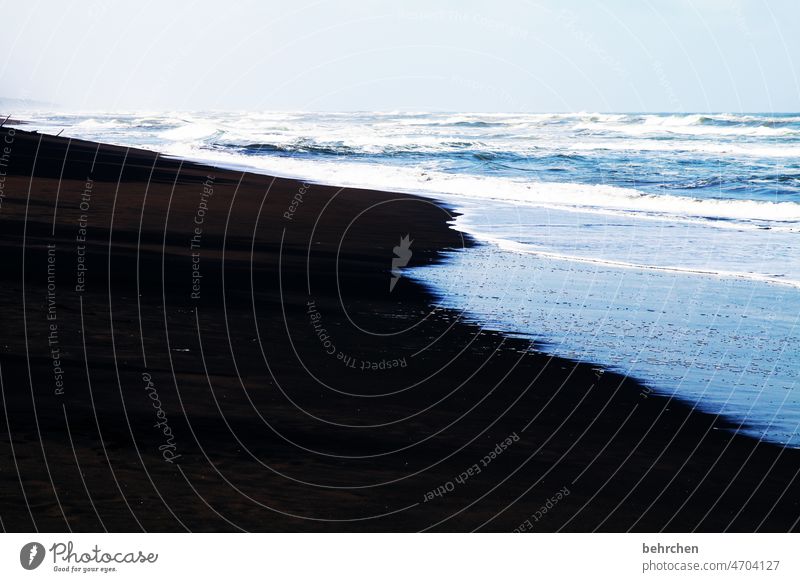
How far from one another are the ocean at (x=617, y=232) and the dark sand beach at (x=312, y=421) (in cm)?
92

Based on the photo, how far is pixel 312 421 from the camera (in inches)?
305

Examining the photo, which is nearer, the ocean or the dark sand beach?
the dark sand beach

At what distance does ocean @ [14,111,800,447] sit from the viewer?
35.5ft

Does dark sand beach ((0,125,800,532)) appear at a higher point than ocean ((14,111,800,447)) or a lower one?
lower

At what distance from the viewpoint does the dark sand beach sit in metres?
6.15

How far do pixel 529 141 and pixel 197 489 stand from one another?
49.8 metres

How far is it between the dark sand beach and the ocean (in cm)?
92

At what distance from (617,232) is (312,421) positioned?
50.5 feet

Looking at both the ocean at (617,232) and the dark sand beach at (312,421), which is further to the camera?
the ocean at (617,232)

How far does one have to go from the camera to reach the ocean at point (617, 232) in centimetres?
1082

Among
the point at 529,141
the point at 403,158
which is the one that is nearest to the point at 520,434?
the point at 403,158

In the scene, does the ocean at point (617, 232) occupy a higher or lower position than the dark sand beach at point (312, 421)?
higher
